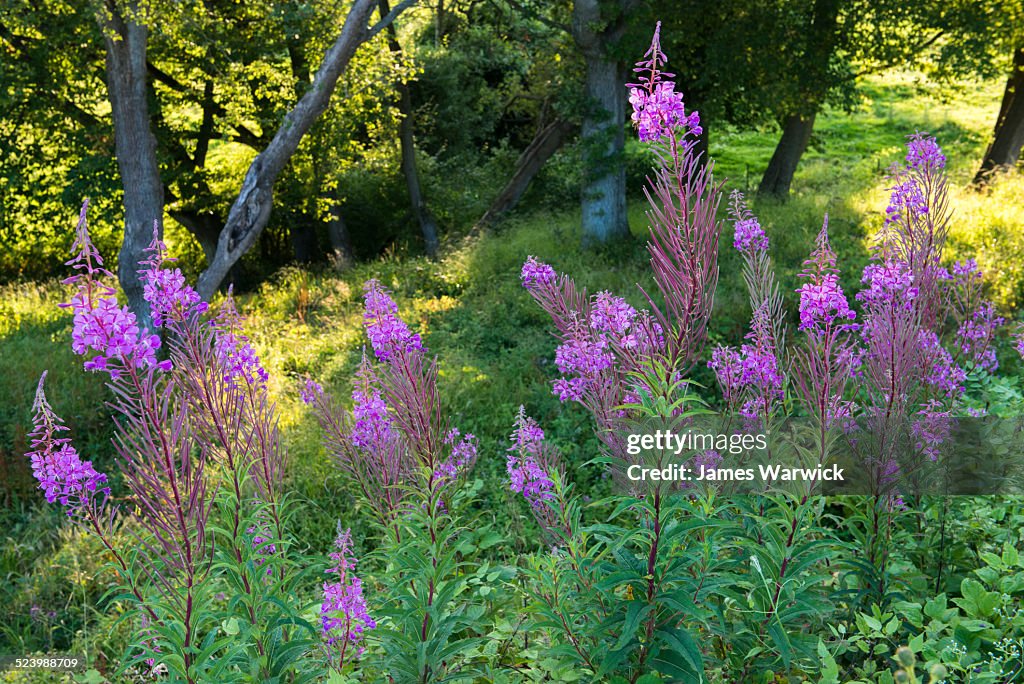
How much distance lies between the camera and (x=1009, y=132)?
44.1 feet

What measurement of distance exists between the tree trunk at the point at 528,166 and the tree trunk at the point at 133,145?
22.0 feet

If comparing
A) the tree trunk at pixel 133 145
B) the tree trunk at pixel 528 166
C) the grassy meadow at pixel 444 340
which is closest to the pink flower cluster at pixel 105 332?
the grassy meadow at pixel 444 340

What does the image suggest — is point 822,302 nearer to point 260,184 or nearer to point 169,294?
point 169,294

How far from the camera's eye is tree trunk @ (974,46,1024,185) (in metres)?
13.0

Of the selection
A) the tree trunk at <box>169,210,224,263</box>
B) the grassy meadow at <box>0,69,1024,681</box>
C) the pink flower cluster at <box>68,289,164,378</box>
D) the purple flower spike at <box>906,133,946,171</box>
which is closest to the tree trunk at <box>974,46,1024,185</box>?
the grassy meadow at <box>0,69,1024,681</box>

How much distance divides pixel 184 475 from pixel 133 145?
1006 cm

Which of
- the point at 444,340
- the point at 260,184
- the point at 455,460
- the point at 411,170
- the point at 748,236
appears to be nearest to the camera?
the point at 748,236

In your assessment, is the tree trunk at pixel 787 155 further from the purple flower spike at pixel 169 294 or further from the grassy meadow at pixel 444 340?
the purple flower spike at pixel 169 294

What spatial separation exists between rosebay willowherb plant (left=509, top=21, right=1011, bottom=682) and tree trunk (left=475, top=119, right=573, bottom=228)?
12220 mm

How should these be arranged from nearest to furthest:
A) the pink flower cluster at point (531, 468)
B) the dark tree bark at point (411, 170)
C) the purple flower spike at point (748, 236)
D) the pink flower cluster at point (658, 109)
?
the pink flower cluster at point (658, 109), the pink flower cluster at point (531, 468), the purple flower spike at point (748, 236), the dark tree bark at point (411, 170)

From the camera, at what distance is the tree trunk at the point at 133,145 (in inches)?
415

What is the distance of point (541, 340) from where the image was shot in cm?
923

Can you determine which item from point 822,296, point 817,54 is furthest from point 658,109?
point 817,54

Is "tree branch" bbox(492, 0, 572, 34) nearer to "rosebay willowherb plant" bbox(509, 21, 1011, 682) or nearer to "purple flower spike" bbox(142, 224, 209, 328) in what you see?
"rosebay willowherb plant" bbox(509, 21, 1011, 682)
